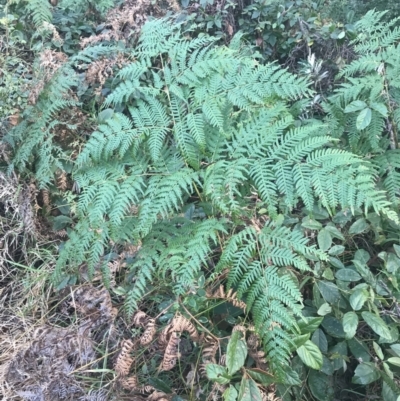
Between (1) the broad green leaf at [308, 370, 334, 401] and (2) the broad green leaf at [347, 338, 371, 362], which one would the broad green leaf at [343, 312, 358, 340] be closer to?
(2) the broad green leaf at [347, 338, 371, 362]

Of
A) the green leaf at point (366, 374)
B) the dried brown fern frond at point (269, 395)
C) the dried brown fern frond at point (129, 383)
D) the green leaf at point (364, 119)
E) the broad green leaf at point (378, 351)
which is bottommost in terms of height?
the green leaf at point (366, 374)

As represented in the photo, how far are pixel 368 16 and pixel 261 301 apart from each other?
62.0 inches

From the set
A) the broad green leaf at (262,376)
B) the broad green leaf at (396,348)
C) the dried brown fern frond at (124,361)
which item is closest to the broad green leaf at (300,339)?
the broad green leaf at (262,376)

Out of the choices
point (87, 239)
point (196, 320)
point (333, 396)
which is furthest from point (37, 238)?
point (333, 396)

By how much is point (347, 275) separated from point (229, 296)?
1.78ft

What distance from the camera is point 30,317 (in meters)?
2.21

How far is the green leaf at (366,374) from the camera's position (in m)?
1.69

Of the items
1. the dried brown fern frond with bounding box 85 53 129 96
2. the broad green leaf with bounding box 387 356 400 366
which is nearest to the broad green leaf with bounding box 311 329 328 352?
the broad green leaf with bounding box 387 356 400 366

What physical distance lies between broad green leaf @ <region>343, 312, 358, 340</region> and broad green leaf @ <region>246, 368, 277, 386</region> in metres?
0.36

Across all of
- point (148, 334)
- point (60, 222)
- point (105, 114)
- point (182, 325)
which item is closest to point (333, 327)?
point (182, 325)

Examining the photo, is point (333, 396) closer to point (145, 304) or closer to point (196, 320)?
point (196, 320)

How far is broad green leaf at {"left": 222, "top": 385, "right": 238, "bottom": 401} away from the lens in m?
1.61

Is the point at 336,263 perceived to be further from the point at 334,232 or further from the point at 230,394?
the point at 230,394

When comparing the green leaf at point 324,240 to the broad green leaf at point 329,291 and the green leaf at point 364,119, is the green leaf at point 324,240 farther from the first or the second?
the green leaf at point 364,119
